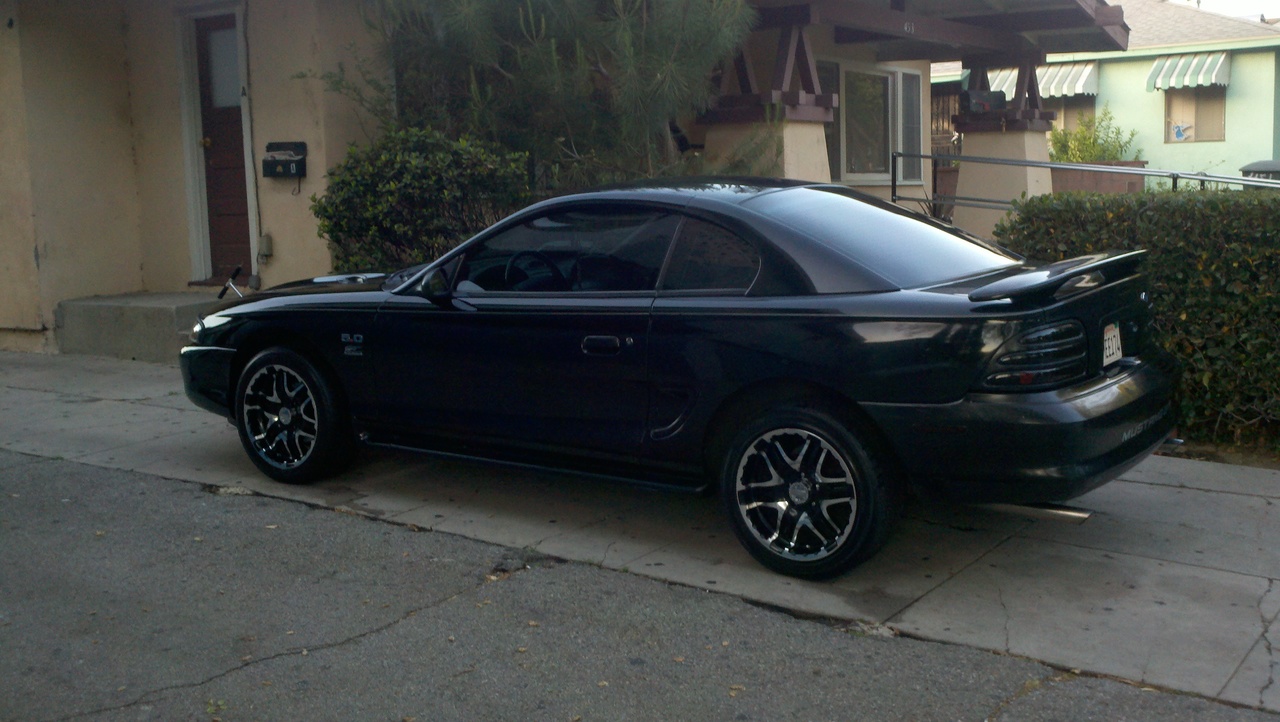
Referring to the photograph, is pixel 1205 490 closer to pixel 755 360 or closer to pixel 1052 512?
pixel 1052 512

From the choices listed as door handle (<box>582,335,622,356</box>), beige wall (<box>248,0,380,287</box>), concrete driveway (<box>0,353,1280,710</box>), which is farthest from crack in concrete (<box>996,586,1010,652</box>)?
beige wall (<box>248,0,380,287</box>)

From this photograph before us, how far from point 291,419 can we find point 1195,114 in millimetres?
24426

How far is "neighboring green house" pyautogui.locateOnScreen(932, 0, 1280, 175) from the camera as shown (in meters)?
24.7

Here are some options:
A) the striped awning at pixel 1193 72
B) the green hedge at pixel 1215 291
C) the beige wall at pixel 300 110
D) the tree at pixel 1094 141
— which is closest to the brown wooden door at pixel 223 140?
the beige wall at pixel 300 110

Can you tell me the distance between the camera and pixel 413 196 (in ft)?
30.7

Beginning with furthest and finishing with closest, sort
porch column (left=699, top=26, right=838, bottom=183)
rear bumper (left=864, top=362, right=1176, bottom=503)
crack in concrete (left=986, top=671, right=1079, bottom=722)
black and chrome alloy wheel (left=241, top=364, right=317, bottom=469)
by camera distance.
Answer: porch column (left=699, top=26, right=838, bottom=183) → black and chrome alloy wheel (left=241, top=364, right=317, bottom=469) → rear bumper (left=864, top=362, right=1176, bottom=503) → crack in concrete (left=986, top=671, right=1079, bottom=722)

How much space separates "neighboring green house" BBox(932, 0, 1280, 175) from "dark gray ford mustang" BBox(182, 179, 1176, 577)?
1925 centimetres

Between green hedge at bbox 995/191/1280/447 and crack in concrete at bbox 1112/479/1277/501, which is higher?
green hedge at bbox 995/191/1280/447

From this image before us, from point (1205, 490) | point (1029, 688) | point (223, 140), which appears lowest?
point (1029, 688)

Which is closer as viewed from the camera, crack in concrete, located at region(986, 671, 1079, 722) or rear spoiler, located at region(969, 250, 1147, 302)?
crack in concrete, located at region(986, 671, 1079, 722)

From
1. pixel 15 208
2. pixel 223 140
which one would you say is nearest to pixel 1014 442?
pixel 223 140

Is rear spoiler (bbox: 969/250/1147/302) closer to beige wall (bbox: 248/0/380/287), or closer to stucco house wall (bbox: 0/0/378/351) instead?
beige wall (bbox: 248/0/380/287)

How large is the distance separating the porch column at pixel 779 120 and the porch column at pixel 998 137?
4860mm

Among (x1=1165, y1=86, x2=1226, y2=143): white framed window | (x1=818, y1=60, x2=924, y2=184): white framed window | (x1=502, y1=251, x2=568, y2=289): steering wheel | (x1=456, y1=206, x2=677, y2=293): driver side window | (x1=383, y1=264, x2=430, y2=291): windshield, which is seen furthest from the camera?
(x1=1165, y1=86, x2=1226, y2=143): white framed window
